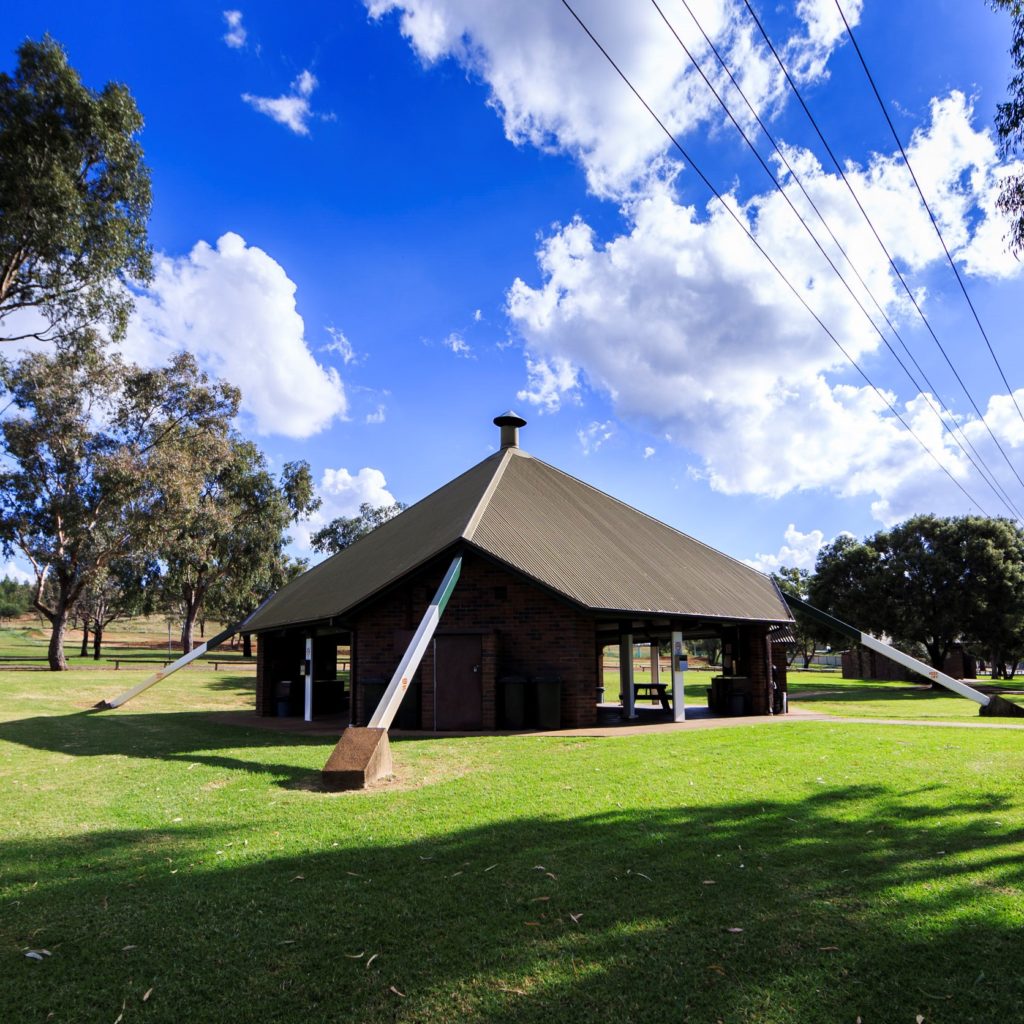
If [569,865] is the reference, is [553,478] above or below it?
above

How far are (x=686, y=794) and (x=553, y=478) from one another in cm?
1450

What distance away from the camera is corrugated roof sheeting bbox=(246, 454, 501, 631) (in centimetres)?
1573

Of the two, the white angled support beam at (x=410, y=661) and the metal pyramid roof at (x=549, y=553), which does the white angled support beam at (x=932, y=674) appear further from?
the white angled support beam at (x=410, y=661)

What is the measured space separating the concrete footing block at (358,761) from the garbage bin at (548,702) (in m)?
5.55

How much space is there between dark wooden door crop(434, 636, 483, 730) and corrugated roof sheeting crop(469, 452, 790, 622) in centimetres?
217

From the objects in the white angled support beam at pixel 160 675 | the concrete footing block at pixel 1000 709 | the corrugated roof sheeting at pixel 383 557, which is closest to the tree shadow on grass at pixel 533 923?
the corrugated roof sheeting at pixel 383 557

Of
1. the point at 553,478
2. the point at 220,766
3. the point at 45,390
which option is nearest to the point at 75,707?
the point at 220,766

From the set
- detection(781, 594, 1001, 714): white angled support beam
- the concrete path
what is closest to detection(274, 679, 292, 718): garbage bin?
the concrete path

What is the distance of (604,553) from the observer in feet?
58.6

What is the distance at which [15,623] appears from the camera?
409 ft

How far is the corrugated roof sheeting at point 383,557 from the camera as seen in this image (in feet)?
51.6

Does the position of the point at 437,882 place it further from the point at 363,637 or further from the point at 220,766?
the point at 363,637

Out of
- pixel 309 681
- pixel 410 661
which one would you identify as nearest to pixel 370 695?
pixel 309 681

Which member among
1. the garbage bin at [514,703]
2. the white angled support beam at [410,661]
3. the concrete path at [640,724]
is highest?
the white angled support beam at [410,661]
